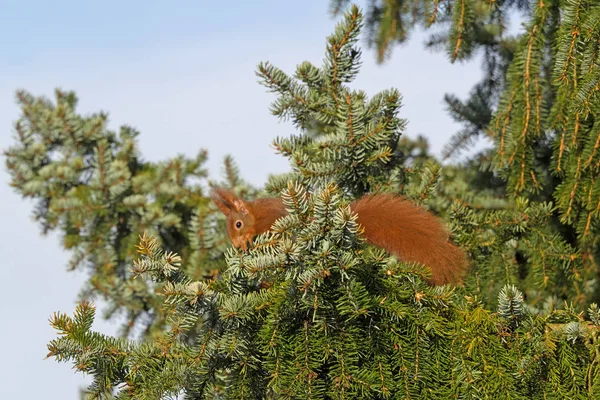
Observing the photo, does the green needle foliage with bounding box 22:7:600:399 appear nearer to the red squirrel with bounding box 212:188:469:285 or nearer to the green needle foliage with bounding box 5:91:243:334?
the red squirrel with bounding box 212:188:469:285

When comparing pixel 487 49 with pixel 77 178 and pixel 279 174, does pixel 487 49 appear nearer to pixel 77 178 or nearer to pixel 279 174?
pixel 279 174

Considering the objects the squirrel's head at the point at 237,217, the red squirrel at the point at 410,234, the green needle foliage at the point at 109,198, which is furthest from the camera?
the green needle foliage at the point at 109,198

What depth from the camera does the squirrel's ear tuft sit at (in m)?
2.83

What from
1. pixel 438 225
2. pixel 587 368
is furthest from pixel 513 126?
pixel 587 368

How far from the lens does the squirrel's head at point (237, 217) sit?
111 inches

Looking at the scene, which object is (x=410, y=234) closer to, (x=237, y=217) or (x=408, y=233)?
(x=408, y=233)

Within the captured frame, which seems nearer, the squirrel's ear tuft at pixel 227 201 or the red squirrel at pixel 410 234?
the red squirrel at pixel 410 234

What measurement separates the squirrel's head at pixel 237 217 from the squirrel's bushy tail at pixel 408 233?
911 mm

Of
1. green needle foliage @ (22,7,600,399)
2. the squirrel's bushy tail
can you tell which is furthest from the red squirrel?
green needle foliage @ (22,7,600,399)

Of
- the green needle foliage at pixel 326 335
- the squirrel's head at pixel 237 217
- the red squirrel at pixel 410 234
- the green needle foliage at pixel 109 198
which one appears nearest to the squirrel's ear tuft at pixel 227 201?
the squirrel's head at pixel 237 217

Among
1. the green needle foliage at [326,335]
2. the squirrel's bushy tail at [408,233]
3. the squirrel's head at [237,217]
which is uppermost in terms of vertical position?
the squirrel's head at [237,217]

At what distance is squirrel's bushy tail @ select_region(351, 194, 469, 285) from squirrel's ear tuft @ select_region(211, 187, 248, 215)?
931 millimetres

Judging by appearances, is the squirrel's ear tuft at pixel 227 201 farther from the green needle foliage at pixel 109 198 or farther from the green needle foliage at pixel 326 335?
the green needle foliage at pixel 326 335

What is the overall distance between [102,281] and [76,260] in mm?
172
